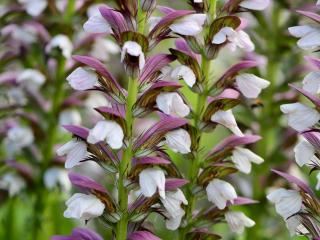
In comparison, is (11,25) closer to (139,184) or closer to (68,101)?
(68,101)

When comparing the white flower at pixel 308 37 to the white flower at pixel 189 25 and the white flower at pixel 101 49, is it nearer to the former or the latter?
the white flower at pixel 189 25

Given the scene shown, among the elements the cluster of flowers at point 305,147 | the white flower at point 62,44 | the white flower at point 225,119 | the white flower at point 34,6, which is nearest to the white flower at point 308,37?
the cluster of flowers at point 305,147

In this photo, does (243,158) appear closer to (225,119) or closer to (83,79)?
(225,119)

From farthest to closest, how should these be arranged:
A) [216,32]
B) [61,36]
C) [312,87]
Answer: [61,36] < [216,32] < [312,87]


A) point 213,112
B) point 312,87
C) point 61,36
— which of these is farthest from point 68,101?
point 312,87

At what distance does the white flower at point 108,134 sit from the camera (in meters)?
1.59

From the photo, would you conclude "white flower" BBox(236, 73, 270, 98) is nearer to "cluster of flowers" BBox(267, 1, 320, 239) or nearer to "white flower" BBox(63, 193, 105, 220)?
"cluster of flowers" BBox(267, 1, 320, 239)

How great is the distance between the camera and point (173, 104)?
169cm

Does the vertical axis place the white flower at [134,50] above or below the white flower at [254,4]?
above

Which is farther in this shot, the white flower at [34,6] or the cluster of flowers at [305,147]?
the white flower at [34,6]

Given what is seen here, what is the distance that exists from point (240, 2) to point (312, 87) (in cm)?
29

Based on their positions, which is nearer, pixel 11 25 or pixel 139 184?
pixel 139 184

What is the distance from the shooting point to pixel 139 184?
1.69 metres

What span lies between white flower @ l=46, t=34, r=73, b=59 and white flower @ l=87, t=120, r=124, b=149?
0.96m
